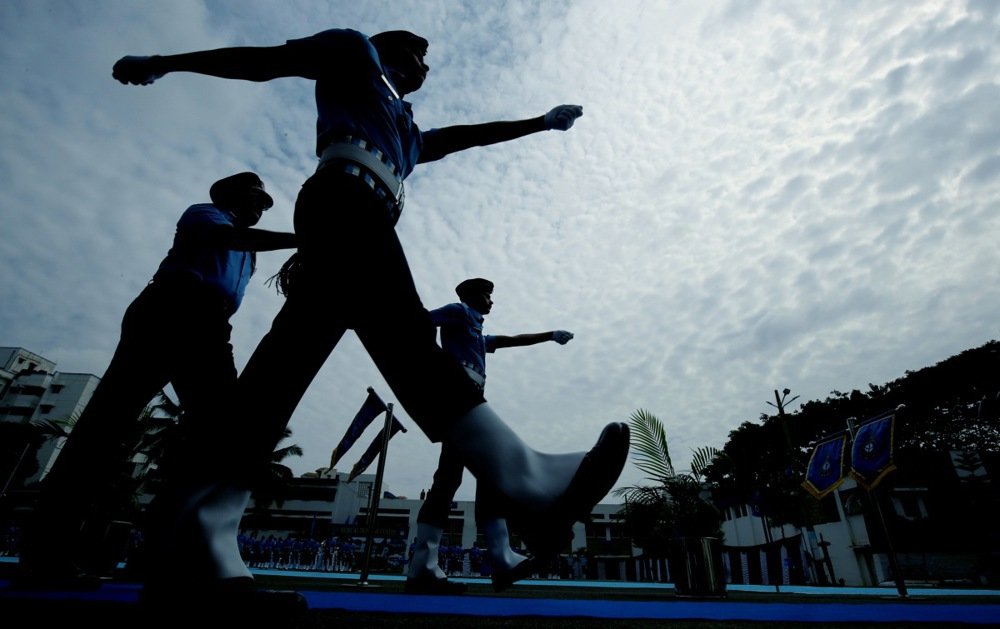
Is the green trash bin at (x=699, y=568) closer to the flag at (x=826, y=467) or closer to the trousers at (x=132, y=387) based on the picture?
the flag at (x=826, y=467)

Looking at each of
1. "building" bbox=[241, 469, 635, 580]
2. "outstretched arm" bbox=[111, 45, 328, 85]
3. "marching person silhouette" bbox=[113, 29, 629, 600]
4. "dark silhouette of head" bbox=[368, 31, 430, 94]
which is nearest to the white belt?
"marching person silhouette" bbox=[113, 29, 629, 600]

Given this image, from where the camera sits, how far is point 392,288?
143 centimetres

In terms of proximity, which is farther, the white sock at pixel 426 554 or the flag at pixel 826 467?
the flag at pixel 826 467

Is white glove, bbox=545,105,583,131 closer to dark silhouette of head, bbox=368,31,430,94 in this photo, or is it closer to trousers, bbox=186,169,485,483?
dark silhouette of head, bbox=368,31,430,94

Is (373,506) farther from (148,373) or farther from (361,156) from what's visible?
(361,156)

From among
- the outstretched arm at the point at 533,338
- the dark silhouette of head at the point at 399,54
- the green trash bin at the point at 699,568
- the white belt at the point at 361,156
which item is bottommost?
the green trash bin at the point at 699,568

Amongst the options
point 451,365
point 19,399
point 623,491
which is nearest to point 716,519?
point 623,491

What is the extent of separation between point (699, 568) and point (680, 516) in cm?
60

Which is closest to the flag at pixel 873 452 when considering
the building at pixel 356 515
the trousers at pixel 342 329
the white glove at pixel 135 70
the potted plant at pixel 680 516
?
the potted plant at pixel 680 516

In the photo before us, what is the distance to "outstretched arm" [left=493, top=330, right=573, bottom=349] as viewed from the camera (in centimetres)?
528

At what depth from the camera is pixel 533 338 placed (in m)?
5.39

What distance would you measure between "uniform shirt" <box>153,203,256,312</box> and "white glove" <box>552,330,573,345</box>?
3.32 meters

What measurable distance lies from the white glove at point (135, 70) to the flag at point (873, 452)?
7829 mm

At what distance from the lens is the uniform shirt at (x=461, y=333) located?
4.37 m
